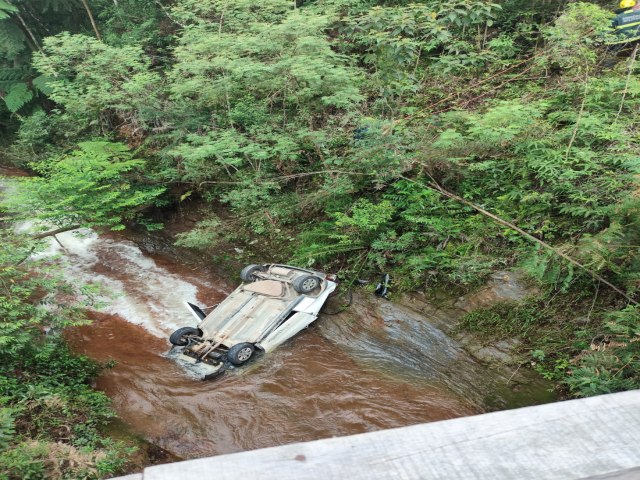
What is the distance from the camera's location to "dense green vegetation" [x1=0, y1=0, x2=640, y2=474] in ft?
18.3

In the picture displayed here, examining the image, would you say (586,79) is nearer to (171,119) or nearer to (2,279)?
(171,119)

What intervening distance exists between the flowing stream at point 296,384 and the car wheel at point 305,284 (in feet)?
2.26

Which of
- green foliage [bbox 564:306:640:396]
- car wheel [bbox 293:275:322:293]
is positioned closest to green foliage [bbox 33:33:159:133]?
car wheel [bbox 293:275:322:293]

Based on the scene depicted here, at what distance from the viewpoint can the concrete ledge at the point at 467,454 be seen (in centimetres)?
97

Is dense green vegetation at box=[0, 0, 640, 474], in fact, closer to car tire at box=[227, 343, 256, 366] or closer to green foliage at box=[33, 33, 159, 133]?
green foliage at box=[33, 33, 159, 133]

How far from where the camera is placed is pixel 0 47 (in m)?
14.6

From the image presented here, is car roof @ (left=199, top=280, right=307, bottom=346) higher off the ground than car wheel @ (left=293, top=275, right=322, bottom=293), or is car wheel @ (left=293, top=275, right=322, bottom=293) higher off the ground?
car wheel @ (left=293, top=275, right=322, bottom=293)

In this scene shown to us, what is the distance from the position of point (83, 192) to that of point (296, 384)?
21.9ft

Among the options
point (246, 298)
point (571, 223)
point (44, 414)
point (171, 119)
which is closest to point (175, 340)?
point (246, 298)

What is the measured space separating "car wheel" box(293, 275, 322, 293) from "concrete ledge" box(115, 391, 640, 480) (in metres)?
6.30

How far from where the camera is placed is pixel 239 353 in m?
6.38

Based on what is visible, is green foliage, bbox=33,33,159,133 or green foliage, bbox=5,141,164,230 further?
green foliage, bbox=33,33,159,133

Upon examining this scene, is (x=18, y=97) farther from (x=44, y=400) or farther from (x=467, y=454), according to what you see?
(x=467, y=454)

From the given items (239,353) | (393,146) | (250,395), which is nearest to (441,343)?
(250,395)
